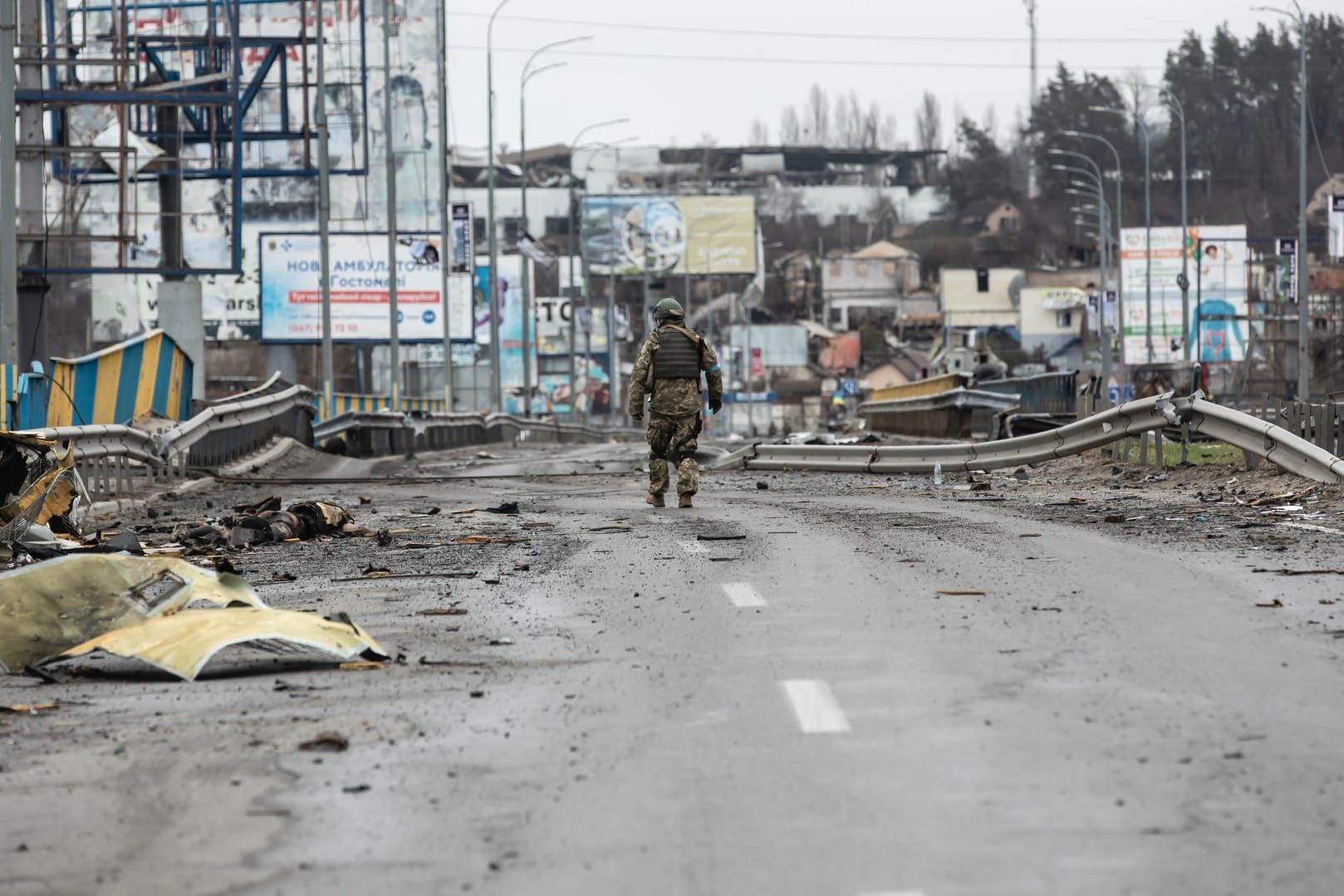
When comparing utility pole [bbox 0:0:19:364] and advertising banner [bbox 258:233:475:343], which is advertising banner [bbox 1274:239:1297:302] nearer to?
advertising banner [bbox 258:233:475:343]

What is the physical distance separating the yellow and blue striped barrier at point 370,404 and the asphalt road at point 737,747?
98.1 ft

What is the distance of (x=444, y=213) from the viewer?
6181 centimetres

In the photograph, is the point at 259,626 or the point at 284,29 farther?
the point at 284,29

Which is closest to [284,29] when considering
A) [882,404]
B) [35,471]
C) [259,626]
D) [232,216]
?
[232,216]

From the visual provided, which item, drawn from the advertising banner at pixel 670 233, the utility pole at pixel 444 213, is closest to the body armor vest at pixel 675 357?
the utility pole at pixel 444 213

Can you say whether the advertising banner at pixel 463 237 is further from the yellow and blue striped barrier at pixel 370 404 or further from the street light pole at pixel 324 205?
the street light pole at pixel 324 205

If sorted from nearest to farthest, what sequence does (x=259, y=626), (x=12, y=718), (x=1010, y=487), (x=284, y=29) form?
(x=12, y=718), (x=259, y=626), (x=1010, y=487), (x=284, y=29)

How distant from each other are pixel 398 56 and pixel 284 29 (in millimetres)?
21253

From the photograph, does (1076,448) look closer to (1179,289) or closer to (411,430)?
(411,430)

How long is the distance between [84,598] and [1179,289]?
261 feet

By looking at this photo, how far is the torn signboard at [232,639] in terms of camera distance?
26.3 ft

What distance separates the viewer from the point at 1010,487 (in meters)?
21.0

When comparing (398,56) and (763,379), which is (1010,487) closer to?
(398,56)

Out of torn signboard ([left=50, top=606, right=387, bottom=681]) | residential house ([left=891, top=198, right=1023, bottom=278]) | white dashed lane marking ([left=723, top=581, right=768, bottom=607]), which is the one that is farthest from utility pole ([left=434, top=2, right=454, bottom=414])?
residential house ([left=891, top=198, right=1023, bottom=278])
